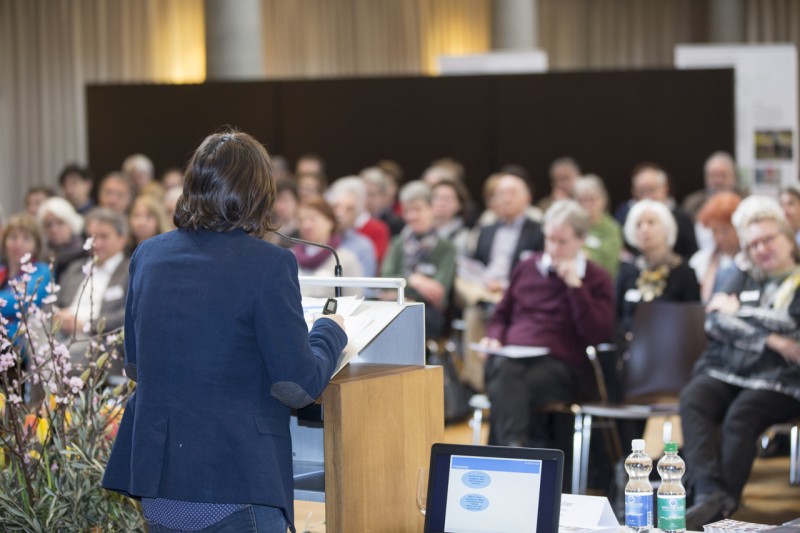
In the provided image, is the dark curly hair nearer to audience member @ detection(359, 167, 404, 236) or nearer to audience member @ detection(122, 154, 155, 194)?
audience member @ detection(359, 167, 404, 236)

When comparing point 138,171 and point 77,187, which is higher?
point 138,171

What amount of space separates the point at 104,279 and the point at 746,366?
3129 mm

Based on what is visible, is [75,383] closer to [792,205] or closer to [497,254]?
[497,254]

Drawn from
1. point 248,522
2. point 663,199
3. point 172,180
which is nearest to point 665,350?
point 663,199

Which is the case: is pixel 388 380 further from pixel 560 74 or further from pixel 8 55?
pixel 8 55

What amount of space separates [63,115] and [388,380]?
1026 centimetres

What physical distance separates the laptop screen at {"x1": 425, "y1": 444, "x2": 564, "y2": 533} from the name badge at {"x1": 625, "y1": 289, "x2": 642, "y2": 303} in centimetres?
296

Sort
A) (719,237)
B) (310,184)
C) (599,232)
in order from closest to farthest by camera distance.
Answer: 1. (719,237)
2. (599,232)
3. (310,184)

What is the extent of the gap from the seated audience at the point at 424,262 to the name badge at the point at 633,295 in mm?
1198

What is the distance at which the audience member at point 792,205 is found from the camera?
6.39 meters

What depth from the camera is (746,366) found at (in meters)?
4.55

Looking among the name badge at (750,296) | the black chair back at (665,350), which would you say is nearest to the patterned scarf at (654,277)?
the black chair back at (665,350)

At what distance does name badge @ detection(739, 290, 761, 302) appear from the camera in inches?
181

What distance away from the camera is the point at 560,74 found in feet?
31.2
